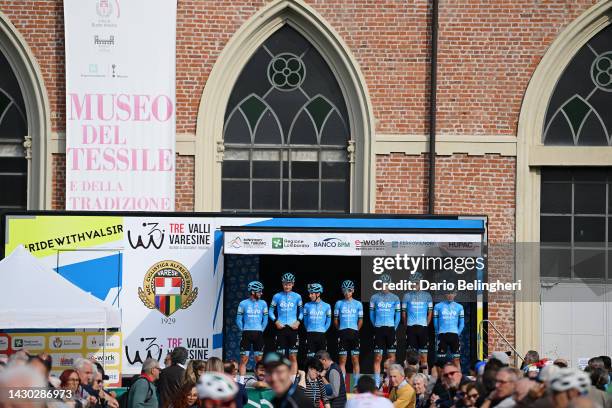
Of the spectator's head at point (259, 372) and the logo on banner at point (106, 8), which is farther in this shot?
the logo on banner at point (106, 8)

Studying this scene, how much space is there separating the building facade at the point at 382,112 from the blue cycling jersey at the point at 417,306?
358 centimetres

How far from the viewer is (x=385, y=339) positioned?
769 inches

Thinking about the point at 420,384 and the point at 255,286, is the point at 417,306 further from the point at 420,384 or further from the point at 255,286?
the point at 420,384

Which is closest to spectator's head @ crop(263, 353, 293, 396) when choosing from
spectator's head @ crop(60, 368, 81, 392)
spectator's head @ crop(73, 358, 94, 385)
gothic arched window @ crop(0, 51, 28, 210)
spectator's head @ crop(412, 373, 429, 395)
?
spectator's head @ crop(60, 368, 81, 392)

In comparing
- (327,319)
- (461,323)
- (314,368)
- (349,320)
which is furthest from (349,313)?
(314,368)

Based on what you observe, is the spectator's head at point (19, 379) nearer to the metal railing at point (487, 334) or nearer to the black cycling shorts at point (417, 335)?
the black cycling shorts at point (417, 335)

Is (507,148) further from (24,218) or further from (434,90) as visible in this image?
(24,218)

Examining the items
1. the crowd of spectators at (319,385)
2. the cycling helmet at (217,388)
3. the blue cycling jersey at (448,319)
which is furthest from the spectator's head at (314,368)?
the cycling helmet at (217,388)

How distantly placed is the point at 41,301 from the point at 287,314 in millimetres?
4025

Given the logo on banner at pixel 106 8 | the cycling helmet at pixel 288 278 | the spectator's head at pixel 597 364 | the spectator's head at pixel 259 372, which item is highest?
the logo on banner at pixel 106 8

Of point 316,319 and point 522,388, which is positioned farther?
point 316,319

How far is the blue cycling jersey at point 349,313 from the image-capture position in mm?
19453

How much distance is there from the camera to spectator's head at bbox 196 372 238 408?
7.97 m

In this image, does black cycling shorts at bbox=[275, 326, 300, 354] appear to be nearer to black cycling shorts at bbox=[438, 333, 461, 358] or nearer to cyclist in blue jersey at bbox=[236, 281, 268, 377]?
cyclist in blue jersey at bbox=[236, 281, 268, 377]
